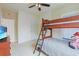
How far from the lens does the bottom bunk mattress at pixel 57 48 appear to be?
1259 mm

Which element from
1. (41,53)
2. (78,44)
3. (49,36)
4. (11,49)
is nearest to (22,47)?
(11,49)

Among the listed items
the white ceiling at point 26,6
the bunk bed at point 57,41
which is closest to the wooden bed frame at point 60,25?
the bunk bed at point 57,41

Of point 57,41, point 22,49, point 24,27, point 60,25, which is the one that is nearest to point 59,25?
point 60,25

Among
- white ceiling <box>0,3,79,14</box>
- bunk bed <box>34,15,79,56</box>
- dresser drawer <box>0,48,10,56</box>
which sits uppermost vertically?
white ceiling <box>0,3,79,14</box>

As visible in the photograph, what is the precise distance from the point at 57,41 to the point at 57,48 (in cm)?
8

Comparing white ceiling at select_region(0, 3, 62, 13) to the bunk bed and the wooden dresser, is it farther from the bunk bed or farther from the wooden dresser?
the wooden dresser

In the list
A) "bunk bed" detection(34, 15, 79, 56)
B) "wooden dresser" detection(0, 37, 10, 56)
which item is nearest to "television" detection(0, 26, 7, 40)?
"wooden dresser" detection(0, 37, 10, 56)

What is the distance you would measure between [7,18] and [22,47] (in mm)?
384

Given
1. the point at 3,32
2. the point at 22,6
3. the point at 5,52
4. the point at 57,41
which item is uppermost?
the point at 22,6

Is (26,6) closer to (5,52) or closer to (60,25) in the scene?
(60,25)

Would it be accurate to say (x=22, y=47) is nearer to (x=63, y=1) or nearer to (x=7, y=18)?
(x=7, y=18)

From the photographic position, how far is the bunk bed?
127 centimetres

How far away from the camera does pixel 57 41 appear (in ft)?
4.48

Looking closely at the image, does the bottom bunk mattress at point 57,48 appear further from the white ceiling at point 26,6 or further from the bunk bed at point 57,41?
the white ceiling at point 26,6
